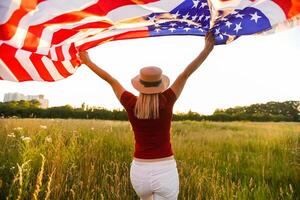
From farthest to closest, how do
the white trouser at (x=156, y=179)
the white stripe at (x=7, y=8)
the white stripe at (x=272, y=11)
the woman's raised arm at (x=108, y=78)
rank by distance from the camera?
the white stripe at (x=272, y=11) → the woman's raised arm at (x=108, y=78) → the white stripe at (x=7, y=8) → the white trouser at (x=156, y=179)

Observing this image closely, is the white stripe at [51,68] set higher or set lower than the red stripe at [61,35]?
lower

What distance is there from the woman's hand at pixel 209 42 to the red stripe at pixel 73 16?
596 mm

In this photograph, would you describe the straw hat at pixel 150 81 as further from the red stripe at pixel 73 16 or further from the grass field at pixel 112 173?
the grass field at pixel 112 173

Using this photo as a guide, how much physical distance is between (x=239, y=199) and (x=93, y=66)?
2170 mm

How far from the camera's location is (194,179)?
5562mm

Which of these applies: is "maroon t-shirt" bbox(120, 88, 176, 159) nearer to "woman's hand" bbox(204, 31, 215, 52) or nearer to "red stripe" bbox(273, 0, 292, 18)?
"woman's hand" bbox(204, 31, 215, 52)

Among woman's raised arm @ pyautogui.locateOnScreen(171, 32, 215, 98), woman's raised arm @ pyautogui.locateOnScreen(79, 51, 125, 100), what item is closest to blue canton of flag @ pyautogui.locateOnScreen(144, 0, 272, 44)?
woman's raised arm @ pyautogui.locateOnScreen(171, 32, 215, 98)

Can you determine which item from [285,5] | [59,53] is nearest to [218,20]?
[285,5]

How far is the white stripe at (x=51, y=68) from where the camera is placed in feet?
14.8

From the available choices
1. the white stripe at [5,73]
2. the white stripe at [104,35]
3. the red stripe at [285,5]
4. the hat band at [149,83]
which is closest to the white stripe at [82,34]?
the white stripe at [104,35]

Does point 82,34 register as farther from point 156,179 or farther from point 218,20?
point 156,179

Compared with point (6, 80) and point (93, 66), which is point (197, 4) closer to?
point (93, 66)

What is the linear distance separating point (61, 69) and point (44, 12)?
1.15 meters

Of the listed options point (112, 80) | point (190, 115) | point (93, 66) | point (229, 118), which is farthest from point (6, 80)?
point (229, 118)
